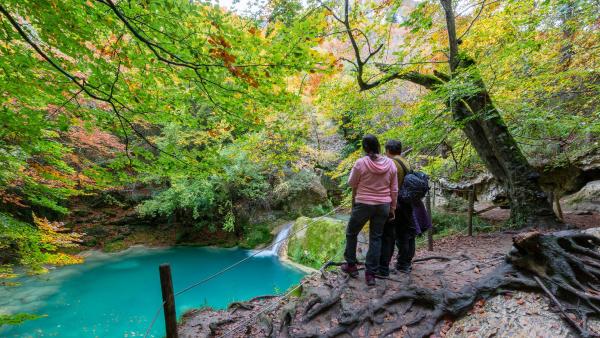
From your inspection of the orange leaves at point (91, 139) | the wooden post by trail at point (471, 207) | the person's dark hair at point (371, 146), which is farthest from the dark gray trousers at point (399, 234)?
the orange leaves at point (91, 139)

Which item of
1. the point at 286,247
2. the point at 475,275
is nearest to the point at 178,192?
the point at 286,247

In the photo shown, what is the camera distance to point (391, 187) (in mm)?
2941

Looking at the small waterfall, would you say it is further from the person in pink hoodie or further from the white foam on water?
the person in pink hoodie

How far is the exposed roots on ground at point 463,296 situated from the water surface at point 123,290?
167 inches

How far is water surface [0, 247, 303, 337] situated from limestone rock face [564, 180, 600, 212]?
26.3ft

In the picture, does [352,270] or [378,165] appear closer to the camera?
[378,165]

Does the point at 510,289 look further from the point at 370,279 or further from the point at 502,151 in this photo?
the point at 502,151

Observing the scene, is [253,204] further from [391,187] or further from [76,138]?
[391,187]

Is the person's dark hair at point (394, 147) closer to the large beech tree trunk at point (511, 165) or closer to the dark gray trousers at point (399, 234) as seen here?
the dark gray trousers at point (399, 234)

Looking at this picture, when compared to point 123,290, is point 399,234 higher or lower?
higher

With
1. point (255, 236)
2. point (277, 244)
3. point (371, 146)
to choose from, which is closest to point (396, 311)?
point (371, 146)

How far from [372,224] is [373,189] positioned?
39cm

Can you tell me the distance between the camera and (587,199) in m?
7.80

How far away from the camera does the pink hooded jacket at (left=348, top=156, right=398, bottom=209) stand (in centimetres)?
283
